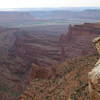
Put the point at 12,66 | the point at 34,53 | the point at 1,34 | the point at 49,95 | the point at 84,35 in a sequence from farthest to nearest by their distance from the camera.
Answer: the point at 1,34 → the point at 84,35 → the point at 34,53 → the point at 12,66 → the point at 49,95

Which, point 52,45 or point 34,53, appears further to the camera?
point 52,45

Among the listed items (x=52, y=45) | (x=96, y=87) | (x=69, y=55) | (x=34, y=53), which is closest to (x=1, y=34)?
(x=52, y=45)

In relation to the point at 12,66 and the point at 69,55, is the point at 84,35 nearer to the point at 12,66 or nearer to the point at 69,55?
the point at 69,55

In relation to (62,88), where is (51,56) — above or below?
below

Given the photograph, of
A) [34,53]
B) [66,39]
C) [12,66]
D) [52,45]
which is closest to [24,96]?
[12,66]

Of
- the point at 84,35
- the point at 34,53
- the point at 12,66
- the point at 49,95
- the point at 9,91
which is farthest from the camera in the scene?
the point at 84,35

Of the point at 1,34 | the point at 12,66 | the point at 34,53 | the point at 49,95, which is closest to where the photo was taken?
the point at 49,95

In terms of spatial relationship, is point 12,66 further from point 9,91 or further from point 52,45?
point 52,45

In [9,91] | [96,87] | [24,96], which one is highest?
[96,87]

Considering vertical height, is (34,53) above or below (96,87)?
below
